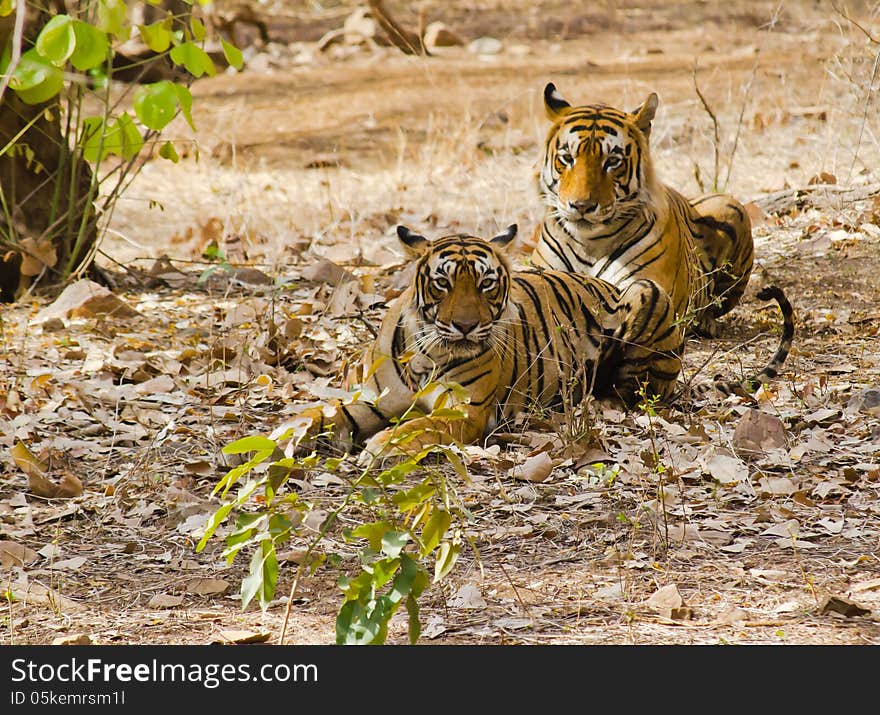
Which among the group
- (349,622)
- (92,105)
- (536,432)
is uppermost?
(349,622)

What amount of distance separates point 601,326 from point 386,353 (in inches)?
40.4

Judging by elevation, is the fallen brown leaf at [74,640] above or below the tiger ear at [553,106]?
below

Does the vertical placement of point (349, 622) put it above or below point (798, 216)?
above

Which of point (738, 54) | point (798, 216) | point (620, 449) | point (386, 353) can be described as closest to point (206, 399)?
point (386, 353)

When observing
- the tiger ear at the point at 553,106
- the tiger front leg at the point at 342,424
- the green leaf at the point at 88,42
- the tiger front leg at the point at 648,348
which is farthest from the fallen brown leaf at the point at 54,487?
the tiger ear at the point at 553,106

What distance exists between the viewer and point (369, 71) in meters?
14.7

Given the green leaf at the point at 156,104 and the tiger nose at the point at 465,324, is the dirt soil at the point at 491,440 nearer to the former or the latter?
the tiger nose at the point at 465,324

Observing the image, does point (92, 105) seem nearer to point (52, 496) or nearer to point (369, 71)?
point (369, 71)

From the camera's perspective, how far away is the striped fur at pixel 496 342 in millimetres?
4711

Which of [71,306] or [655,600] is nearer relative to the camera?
[655,600]

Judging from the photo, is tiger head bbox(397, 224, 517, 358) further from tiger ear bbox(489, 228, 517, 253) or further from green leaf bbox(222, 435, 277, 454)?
green leaf bbox(222, 435, 277, 454)

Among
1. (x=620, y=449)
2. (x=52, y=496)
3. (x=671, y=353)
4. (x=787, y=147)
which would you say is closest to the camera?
(x=52, y=496)

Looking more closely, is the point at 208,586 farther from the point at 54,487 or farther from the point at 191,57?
the point at 191,57

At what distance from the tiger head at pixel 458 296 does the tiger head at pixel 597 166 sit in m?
1.00
